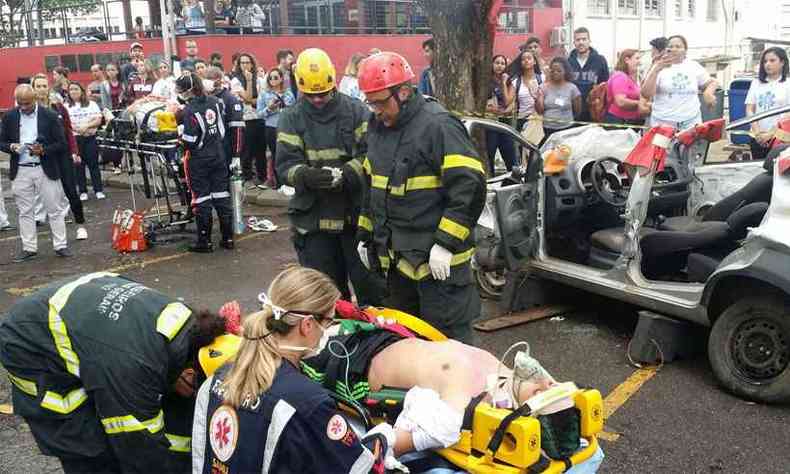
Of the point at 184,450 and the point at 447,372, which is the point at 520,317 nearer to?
the point at 447,372

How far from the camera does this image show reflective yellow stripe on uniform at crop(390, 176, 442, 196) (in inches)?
159

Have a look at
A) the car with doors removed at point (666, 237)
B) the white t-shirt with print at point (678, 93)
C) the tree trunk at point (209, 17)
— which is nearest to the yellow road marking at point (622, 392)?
the car with doors removed at point (666, 237)

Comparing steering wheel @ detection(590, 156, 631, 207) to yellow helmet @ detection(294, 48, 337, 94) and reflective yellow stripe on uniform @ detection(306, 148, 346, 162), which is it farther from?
yellow helmet @ detection(294, 48, 337, 94)

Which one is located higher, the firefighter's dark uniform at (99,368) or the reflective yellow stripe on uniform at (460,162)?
the reflective yellow stripe on uniform at (460,162)

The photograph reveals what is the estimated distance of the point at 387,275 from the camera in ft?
14.4

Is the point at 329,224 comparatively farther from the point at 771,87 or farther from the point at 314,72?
the point at 771,87

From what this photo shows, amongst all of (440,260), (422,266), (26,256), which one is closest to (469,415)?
(440,260)

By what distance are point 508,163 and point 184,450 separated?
26.0ft

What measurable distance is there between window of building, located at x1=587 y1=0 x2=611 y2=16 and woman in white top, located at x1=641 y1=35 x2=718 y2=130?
17.9 metres

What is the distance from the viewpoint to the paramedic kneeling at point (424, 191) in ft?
12.9

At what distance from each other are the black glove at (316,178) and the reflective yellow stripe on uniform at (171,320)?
2.00 m

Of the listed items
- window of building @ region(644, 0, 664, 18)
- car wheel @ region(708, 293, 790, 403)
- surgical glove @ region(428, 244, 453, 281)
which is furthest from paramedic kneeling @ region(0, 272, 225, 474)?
window of building @ region(644, 0, 664, 18)

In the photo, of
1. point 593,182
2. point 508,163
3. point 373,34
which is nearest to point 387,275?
point 593,182

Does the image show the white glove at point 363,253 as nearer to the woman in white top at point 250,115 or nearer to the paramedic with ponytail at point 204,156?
the paramedic with ponytail at point 204,156
